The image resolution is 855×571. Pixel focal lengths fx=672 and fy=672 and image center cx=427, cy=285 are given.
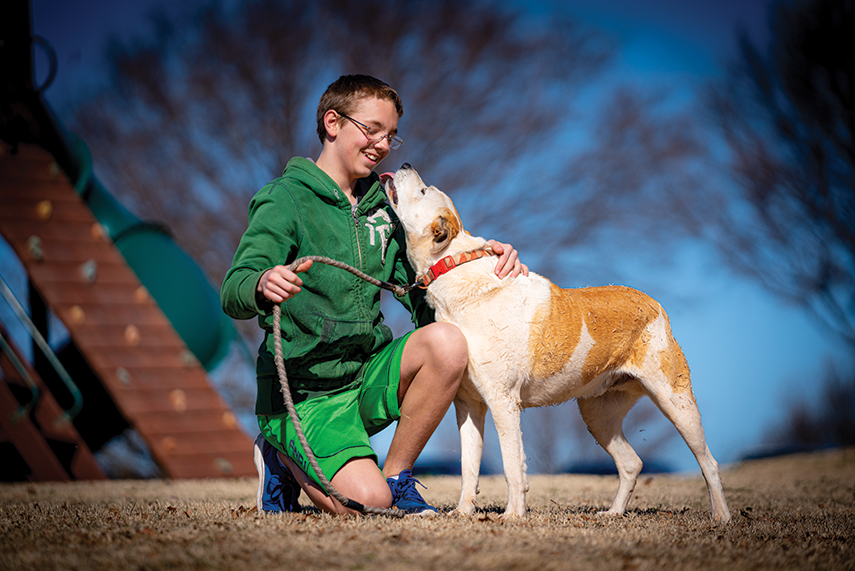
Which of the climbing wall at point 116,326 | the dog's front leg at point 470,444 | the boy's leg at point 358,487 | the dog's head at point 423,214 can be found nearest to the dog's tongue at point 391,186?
the dog's head at point 423,214

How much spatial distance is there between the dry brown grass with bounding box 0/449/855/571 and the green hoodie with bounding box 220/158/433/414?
573 mm

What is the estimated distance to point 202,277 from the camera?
772 centimetres

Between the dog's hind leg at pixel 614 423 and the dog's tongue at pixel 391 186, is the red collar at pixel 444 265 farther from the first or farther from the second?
the dog's hind leg at pixel 614 423

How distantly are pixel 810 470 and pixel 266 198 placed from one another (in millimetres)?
5518

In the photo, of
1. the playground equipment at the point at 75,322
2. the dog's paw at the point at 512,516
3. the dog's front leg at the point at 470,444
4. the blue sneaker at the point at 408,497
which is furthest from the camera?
the playground equipment at the point at 75,322

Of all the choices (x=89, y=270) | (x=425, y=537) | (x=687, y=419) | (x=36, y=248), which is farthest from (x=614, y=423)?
(x=36, y=248)

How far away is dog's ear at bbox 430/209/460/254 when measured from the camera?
9.27 ft

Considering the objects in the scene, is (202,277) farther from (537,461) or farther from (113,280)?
(537,461)

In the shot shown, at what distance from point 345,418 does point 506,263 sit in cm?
93

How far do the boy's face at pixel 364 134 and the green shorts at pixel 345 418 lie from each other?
2.69ft

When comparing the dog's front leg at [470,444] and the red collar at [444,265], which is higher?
the red collar at [444,265]

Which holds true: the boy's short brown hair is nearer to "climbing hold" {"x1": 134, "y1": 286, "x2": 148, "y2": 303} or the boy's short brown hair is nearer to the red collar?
the red collar

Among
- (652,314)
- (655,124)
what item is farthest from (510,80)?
(652,314)

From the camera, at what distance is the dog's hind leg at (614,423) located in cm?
310
